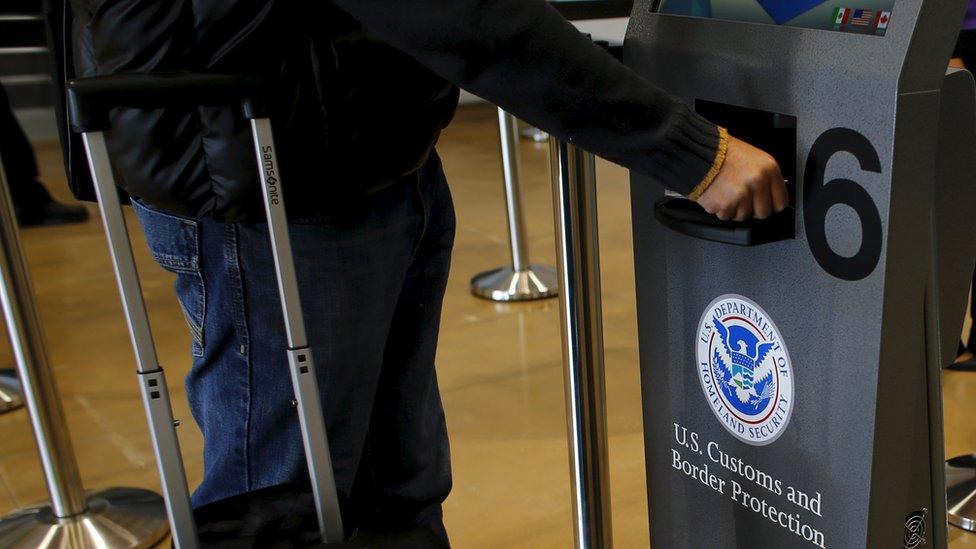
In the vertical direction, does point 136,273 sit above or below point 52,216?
above

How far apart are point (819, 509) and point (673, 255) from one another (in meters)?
0.34

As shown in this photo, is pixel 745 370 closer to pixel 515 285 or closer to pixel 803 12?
pixel 803 12

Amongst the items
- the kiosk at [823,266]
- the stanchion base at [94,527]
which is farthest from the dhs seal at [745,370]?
the stanchion base at [94,527]

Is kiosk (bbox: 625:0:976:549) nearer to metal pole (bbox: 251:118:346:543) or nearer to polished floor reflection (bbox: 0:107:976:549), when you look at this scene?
metal pole (bbox: 251:118:346:543)

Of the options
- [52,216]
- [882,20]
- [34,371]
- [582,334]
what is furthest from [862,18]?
[52,216]

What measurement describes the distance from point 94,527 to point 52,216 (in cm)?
285

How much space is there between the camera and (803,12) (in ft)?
3.37

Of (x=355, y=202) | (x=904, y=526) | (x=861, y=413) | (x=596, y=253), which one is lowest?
(x=904, y=526)

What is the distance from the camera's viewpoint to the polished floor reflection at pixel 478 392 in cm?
209

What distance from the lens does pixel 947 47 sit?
94cm

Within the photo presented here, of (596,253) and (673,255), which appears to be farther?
Answer: (596,253)

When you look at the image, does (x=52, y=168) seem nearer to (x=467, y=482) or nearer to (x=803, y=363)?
(x=467, y=482)

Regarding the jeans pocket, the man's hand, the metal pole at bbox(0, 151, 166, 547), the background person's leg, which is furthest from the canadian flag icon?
the background person's leg

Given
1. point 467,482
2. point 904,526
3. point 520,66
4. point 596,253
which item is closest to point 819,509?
point 904,526
